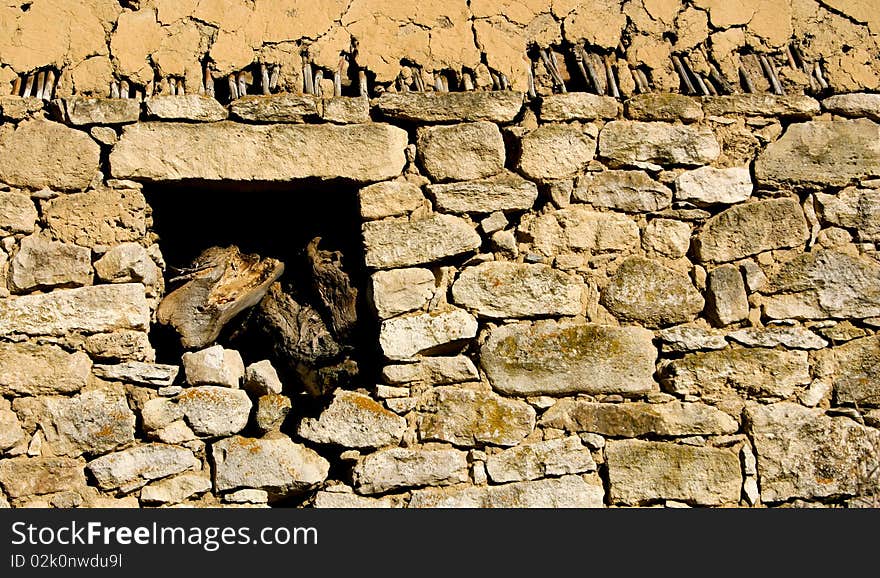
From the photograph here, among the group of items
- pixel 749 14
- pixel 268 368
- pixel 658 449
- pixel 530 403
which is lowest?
pixel 658 449

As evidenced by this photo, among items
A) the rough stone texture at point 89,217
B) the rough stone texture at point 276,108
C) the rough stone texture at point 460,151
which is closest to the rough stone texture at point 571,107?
the rough stone texture at point 460,151

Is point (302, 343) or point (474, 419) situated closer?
point (474, 419)

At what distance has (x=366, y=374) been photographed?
124 inches

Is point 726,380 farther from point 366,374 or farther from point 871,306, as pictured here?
point 366,374

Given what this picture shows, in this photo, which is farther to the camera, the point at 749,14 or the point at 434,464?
the point at 749,14

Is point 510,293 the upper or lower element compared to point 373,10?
lower

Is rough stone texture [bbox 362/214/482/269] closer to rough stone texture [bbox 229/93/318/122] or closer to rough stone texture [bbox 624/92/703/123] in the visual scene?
rough stone texture [bbox 229/93/318/122]

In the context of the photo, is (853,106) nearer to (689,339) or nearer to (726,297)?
(726,297)

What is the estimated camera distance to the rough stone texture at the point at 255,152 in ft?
9.80

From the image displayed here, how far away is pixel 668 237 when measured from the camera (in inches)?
122

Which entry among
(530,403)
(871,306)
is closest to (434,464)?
(530,403)

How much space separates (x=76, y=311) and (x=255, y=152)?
0.76 metres

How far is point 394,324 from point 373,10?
Result: 3.53 feet

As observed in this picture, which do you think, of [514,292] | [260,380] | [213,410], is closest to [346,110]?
[514,292]
